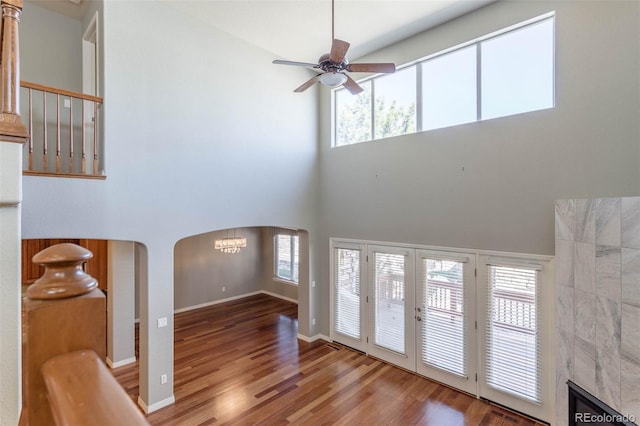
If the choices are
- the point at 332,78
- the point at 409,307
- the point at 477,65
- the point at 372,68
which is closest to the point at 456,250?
the point at 409,307

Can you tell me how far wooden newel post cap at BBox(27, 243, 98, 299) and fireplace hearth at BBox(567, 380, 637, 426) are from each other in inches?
154

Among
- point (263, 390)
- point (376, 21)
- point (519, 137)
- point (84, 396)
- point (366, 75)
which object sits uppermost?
point (376, 21)

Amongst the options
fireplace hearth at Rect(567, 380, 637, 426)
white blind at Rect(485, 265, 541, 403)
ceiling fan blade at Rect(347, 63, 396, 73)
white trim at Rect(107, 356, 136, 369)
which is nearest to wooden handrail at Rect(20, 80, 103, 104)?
ceiling fan blade at Rect(347, 63, 396, 73)

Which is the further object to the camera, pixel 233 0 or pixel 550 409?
pixel 233 0

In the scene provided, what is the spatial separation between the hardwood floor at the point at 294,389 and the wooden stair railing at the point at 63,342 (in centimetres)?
412

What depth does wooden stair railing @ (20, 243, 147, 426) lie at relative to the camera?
2.05ft

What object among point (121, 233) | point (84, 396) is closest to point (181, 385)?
point (121, 233)

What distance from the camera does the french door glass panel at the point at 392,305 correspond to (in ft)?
17.5

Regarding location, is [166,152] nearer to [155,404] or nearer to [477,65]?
[155,404]

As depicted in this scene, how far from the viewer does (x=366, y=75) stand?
5.85 m

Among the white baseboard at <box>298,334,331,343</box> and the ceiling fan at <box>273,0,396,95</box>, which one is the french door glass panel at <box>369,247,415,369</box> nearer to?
the white baseboard at <box>298,334,331,343</box>

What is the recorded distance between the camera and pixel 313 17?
15.3ft

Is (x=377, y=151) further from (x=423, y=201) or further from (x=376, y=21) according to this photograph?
(x=376, y=21)

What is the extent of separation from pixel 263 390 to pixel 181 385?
1.31 meters
